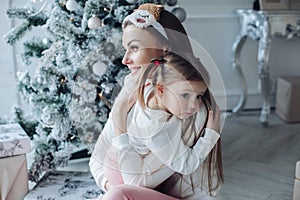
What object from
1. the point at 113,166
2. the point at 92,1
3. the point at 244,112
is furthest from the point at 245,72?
the point at 113,166

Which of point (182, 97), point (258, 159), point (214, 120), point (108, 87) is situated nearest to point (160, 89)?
point (182, 97)

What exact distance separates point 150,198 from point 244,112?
214cm

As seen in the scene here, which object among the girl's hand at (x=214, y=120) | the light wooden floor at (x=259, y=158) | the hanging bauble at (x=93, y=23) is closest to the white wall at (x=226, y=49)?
the light wooden floor at (x=259, y=158)

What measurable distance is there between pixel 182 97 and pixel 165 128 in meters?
0.09

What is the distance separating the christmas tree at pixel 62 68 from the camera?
1.53 meters

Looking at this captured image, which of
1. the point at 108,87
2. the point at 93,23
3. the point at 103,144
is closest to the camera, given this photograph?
the point at 103,144

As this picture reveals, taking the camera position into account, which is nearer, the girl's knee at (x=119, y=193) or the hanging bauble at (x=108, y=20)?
the girl's knee at (x=119, y=193)

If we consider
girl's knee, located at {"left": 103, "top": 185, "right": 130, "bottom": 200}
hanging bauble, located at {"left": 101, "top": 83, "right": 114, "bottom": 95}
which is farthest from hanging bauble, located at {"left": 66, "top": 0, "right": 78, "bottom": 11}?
girl's knee, located at {"left": 103, "top": 185, "right": 130, "bottom": 200}

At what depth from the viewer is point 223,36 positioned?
9.83 feet

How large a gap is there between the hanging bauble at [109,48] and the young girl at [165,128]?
0.75 ft

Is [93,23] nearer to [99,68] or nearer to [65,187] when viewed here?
[99,68]

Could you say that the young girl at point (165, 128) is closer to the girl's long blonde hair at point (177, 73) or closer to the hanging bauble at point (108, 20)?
the girl's long blonde hair at point (177, 73)

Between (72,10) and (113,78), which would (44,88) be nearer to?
(72,10)

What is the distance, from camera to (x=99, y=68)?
1.31m
